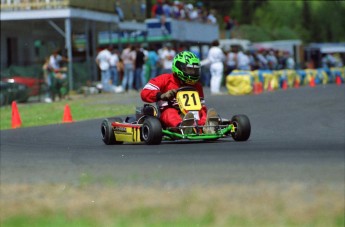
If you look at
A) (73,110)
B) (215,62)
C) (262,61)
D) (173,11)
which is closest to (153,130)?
(73,110)

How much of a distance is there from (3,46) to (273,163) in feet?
96.8

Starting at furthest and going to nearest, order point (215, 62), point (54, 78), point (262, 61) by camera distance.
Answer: point (262, 61) → point (215, 62) → point (54, 78)

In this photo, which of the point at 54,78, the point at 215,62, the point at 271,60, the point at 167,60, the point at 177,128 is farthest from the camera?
the point at 271,60

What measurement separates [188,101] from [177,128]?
1.54ft

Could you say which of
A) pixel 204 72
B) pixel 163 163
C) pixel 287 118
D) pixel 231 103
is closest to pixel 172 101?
pixel 163 163

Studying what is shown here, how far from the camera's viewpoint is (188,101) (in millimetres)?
13188

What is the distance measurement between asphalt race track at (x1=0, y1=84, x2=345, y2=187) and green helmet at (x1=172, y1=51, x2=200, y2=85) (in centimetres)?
86

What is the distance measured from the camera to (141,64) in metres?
33.1

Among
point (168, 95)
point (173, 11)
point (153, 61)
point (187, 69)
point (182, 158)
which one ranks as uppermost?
point (173, 11)

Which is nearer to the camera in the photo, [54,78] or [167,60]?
[54,78]

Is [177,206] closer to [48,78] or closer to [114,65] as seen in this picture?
[48,78]

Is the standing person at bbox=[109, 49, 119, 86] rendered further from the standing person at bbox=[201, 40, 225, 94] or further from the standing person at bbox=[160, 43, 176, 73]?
the standing person at bbox=[201, 40, 225, 94]

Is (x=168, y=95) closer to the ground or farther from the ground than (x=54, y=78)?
farther from the ground

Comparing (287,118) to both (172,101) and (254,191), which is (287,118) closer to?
(172,101)
